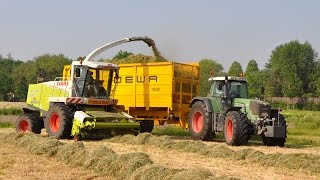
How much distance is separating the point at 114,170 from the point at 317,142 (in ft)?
38.1

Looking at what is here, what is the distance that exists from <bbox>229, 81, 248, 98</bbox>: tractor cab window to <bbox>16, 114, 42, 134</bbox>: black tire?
676 cm

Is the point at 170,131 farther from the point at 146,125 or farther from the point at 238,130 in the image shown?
the point at 238,130

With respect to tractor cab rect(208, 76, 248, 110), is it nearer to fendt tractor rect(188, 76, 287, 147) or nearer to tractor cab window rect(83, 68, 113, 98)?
fendt tractor rect(188, 76, 287, 147)

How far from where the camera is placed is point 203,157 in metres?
11.2

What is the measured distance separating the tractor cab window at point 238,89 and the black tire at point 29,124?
6.76 metres

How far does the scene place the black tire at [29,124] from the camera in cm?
1742

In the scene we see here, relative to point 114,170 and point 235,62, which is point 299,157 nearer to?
point 114,170

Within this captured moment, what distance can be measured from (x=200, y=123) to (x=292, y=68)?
71.8 m

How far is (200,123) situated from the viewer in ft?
54.0

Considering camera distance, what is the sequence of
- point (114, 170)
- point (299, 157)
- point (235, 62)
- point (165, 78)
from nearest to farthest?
1. point (114, 170)
2. point (299, 157)
3. point (165, 78)
4. point (235, 62)

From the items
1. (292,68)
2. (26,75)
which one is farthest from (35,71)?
(292,68)

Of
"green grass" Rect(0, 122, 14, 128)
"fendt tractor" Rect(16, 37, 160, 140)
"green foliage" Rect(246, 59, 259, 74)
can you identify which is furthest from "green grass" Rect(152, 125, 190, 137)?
"green foliage" Rect(246, 59, 259, 74)

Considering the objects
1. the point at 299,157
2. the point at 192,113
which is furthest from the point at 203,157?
the point at 192,113

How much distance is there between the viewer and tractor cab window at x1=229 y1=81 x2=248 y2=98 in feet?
52.2
